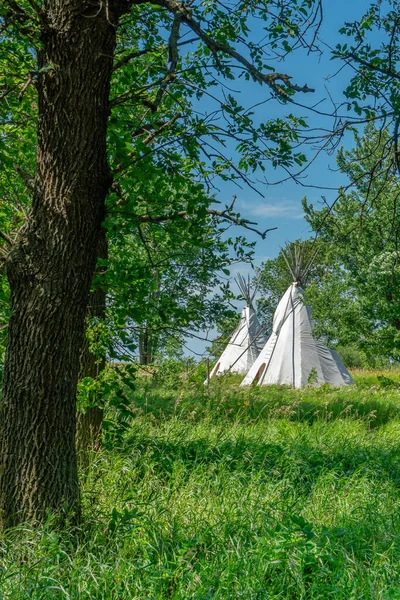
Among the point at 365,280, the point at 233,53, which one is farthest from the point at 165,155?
the point at 365,280

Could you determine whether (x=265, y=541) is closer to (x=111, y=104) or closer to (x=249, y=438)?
(x=111, y=104)

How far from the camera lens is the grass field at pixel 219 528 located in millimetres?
2873

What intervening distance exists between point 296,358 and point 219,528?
14163 mm

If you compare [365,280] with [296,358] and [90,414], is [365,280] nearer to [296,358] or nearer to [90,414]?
[296,358]

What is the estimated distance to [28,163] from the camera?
641 cm

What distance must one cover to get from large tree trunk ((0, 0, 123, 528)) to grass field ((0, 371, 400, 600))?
14.5 inches

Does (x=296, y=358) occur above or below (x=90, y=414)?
above

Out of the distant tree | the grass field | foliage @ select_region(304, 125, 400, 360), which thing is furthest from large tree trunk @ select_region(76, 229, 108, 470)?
foliage @ select_region(304, 125, 400, 360)

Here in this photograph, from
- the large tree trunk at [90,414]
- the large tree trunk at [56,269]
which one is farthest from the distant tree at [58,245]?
the large tree trunk at [90,414]

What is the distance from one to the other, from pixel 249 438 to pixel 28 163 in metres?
4.11

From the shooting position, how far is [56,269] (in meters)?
3.50

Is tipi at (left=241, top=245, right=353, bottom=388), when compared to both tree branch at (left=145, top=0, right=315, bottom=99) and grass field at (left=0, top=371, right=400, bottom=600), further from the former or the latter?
tree branch at (left=145, top=0, right=315, bottom=99)

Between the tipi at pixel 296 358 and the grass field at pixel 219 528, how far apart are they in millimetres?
10236

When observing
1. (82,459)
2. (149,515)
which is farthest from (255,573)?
(82,459)
